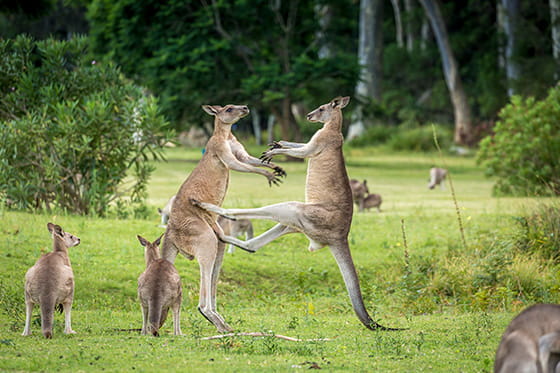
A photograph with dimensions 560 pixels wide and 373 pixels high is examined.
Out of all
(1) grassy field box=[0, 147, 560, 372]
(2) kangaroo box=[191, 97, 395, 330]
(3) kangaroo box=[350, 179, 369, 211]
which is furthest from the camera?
(3) kangaroo box=[350, 179, 369, 211]

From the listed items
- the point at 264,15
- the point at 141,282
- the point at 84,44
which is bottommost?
the point at 141,282

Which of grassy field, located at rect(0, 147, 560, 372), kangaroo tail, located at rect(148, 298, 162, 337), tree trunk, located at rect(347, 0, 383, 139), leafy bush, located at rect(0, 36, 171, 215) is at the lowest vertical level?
grassy field, located at rect(0, 147, 560, 372)

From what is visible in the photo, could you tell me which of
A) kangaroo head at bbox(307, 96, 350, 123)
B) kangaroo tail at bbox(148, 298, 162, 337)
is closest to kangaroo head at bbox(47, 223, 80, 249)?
kangaroo tail at bbox(148, 298, 162, 337)

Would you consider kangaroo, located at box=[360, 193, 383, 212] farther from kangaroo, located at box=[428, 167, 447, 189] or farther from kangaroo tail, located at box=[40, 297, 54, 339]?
kangaroo tail, located at box=[40, 297, 54, 339]

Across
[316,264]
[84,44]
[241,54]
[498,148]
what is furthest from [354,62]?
[316,264]

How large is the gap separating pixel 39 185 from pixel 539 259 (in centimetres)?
894

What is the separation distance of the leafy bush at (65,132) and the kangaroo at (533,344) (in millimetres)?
10792

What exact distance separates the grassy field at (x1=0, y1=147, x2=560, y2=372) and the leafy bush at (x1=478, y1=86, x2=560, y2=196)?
122 centimetres

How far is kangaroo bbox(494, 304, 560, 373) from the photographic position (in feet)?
17.4

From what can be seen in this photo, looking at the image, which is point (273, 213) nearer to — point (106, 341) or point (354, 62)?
point (106, 341)

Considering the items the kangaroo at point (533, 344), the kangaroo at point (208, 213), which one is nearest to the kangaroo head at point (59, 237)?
the kangaroo at point (208, 213)

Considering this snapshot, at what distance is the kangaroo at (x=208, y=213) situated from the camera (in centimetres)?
836

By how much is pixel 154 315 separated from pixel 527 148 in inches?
590

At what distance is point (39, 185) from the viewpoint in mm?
15539
